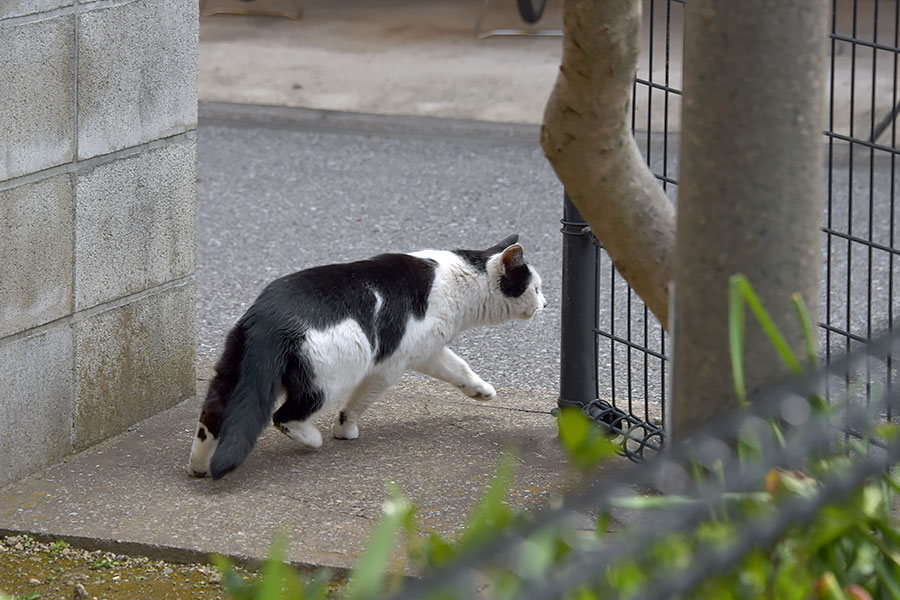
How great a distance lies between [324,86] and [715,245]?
7.39 m

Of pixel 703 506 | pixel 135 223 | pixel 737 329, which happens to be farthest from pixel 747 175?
pixel 135 223

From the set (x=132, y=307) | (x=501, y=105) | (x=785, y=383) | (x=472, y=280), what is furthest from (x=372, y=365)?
(x=501, y=105)

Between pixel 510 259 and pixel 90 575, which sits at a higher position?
pixel 510 259

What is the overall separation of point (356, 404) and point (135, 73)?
1.15 metres

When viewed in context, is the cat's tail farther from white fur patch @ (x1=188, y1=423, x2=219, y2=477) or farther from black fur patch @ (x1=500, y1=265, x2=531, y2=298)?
black fur patch @ (x1=500, y1=265, x2=531, y2=298)

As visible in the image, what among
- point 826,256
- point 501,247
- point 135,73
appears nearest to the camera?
point 135,73

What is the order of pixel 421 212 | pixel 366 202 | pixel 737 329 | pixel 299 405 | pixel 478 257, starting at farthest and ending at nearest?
pixel 366 202 < pixel 421 212 < pixel 478 257 < pixel 299 405 < pixel 737 329

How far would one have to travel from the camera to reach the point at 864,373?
3.74m

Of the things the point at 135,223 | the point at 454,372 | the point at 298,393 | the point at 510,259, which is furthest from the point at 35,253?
the point at 510,259

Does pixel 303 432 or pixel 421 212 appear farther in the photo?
pixel 421 212

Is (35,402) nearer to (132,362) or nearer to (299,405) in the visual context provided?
(132,362)

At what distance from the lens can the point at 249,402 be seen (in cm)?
325

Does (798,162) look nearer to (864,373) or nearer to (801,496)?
(801,496)

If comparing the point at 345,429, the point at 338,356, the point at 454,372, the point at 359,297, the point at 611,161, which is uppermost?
the point at 611,161
